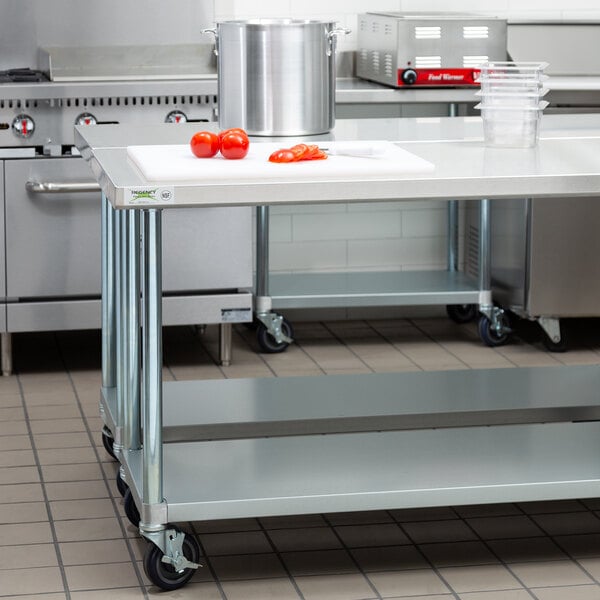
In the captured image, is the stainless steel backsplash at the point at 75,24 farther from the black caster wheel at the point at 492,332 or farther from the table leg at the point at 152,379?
the table leg at the point at 152,379

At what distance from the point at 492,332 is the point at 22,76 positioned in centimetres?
197

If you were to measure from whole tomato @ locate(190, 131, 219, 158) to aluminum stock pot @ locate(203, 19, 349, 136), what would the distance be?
0.47 m

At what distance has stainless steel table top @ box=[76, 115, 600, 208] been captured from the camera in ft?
7.63

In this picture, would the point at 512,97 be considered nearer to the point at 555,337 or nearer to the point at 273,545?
the point at 273,545

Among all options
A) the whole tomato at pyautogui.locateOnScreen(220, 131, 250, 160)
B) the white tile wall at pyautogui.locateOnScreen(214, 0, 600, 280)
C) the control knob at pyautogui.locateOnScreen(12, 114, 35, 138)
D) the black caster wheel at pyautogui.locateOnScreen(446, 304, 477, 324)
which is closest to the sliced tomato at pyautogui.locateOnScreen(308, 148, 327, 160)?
the whole tomato at pyautogui.locateOnScreen(220, 131, 250, 160)

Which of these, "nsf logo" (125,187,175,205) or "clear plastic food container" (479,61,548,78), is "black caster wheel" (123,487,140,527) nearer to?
"nsf logo" (125,187,175,205)

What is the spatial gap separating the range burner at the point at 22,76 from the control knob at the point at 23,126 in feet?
0.63

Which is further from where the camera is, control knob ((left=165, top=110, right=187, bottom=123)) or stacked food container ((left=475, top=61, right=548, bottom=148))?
control knob ((left=165, top=110, right=187, bottom=123))

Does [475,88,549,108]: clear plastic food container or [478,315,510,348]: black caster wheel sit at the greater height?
[475,88,549,108]: clear plastic food container

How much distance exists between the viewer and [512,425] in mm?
3271

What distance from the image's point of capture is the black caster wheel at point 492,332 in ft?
15.8

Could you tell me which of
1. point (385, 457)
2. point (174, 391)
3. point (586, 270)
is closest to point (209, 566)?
point (385, 457)

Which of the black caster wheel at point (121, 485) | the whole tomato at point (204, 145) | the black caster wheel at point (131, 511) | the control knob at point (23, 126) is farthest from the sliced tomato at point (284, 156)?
the control knob at point (23, 126)

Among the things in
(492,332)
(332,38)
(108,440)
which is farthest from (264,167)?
(492,332)
